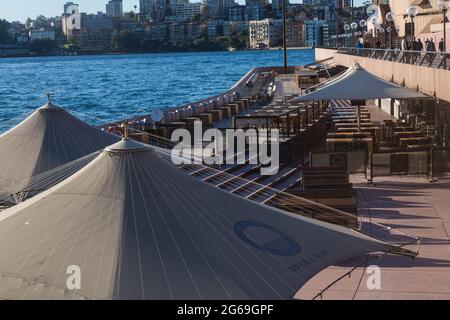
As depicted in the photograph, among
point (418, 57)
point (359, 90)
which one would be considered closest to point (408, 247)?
point (359, 90)

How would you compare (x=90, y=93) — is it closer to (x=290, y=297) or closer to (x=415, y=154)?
(x=415, y=154)

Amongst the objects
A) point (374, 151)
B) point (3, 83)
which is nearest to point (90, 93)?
point (3, 83)

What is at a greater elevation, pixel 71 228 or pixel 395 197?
pixel 71 228

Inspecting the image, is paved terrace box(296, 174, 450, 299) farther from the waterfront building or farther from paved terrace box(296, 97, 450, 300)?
the waterfront building

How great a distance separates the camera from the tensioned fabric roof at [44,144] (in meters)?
14.4

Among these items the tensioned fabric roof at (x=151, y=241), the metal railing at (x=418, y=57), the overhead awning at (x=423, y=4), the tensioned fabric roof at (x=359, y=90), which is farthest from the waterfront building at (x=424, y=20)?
the tensioned fabric roof at (x=151, y=241)

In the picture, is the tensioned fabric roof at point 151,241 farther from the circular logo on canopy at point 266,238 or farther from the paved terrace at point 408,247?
the paved terrace at point 408,247

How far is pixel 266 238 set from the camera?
27.2ft

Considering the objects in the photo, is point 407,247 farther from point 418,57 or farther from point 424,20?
point 424,20

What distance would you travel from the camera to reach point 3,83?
134 metres

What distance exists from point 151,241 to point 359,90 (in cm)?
1412

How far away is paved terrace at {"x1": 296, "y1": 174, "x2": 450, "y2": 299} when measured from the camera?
1091cm

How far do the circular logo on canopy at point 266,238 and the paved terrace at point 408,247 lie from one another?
247 cm
